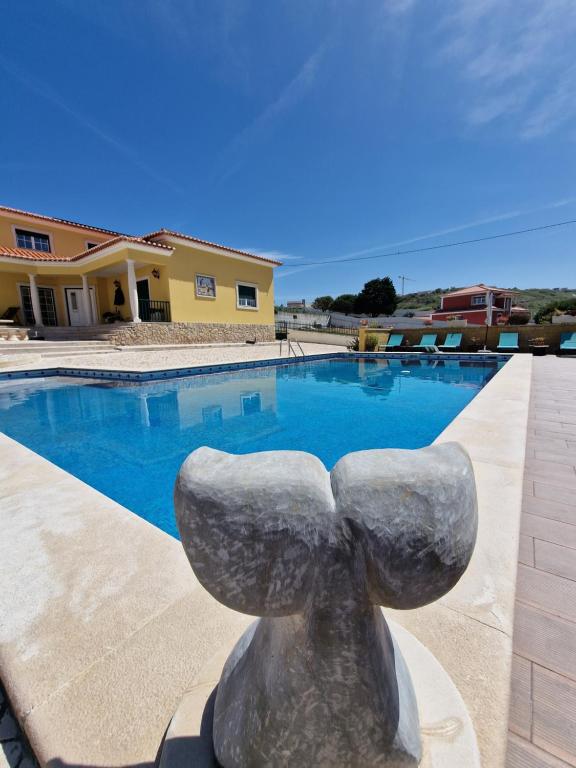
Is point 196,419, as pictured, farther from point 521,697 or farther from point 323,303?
point 323,303

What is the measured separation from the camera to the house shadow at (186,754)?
2.66ft

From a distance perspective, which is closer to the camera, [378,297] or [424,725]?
[424,725]

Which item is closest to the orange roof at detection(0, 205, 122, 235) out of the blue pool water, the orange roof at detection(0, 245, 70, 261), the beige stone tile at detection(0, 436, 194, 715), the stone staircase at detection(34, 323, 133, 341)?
the orange roof at detection(0, 245, 70, 261)

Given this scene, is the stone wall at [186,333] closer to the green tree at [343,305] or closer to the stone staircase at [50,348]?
the stone staircase at [50,348]

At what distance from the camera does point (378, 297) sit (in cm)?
4778

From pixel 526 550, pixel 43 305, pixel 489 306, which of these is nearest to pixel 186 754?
pixel 526 550

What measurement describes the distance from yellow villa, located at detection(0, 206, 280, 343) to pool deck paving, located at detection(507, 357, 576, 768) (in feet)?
49.1

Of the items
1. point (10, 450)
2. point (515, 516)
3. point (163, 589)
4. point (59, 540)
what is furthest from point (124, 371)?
point (515, 516)

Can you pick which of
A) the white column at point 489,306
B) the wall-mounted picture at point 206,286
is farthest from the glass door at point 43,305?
the white column at point 489,306

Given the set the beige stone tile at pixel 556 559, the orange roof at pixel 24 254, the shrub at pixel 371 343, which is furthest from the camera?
the shrub at pixel 371 343

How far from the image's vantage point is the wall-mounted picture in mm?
16703

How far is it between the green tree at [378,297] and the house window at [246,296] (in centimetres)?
3258

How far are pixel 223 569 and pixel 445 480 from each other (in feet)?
1.34

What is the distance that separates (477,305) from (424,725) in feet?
136
